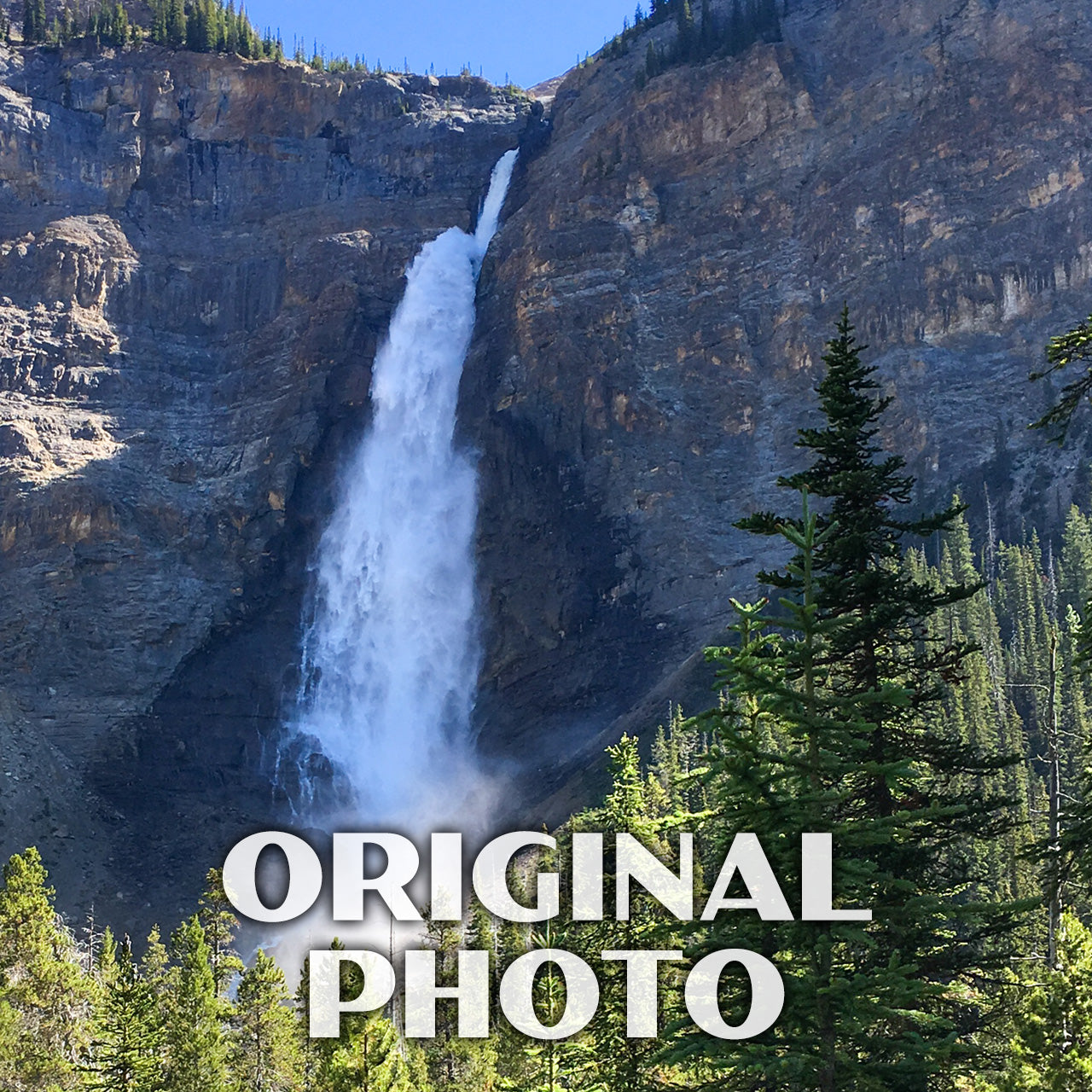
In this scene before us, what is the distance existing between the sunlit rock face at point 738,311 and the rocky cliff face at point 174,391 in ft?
53.6

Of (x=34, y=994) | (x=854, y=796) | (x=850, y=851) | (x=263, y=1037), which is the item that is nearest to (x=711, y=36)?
(x=263, y=1037)

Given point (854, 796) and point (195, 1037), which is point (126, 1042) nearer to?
point (195, 1037)

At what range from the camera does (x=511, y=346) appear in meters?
108

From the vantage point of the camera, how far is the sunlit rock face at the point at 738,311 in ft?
298

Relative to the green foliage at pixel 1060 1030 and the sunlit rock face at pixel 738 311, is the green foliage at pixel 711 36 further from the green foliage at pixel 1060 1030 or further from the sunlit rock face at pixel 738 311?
the green foliage at pixel 1060 1030

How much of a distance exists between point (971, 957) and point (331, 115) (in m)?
130

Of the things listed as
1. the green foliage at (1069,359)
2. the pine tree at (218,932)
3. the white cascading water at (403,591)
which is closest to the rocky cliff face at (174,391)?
the white cascading water at (403,591)

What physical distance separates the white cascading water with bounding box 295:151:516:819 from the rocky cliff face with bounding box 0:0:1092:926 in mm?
2272

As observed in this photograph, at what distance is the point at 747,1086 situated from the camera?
46.6 ft

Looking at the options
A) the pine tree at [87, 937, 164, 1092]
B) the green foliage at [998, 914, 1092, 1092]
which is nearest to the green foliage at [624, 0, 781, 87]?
the pine tree at [87, 937, 164, 1092]

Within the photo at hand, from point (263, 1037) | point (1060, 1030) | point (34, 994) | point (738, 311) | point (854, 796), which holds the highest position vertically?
point (738, 311)

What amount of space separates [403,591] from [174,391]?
34.1m

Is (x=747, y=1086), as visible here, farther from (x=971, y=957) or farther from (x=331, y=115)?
(x=331, y=115)

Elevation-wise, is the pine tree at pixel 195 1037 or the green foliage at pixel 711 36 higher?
the green foliage at pixel 711 36
